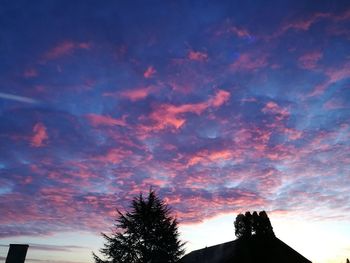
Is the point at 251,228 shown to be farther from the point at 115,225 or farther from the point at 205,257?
the point at 115,225

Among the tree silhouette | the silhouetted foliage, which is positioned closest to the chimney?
the tree silhouette

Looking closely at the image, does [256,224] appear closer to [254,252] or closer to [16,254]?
[254,252]

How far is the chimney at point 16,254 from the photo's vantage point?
60.2 feet

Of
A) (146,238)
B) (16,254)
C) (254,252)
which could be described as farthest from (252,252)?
(16,254)

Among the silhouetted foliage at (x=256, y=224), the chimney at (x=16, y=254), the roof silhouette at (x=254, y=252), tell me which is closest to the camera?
the chimney at (x=16, y=254)

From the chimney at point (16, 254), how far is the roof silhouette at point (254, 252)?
18145 mm

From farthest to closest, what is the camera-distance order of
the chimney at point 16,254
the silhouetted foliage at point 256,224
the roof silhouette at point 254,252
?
the silhouetted foliage at point 256,224 < the roof silhouette at point 254,252 < the chimney at point 16,254

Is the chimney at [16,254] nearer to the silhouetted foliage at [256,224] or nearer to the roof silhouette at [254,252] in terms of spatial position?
the roof silhouette at [254,252]

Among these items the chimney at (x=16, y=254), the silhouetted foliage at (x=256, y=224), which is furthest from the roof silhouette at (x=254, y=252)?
the chimney at (x=16, y=254)

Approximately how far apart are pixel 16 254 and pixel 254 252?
2324 centimetres

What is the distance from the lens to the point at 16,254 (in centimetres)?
1845

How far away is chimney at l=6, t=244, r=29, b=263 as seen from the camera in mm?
18344

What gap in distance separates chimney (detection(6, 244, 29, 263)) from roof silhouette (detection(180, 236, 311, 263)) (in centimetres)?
1814

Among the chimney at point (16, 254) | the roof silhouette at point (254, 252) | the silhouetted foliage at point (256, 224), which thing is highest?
the silhouetted foliage at point (256, 224)
